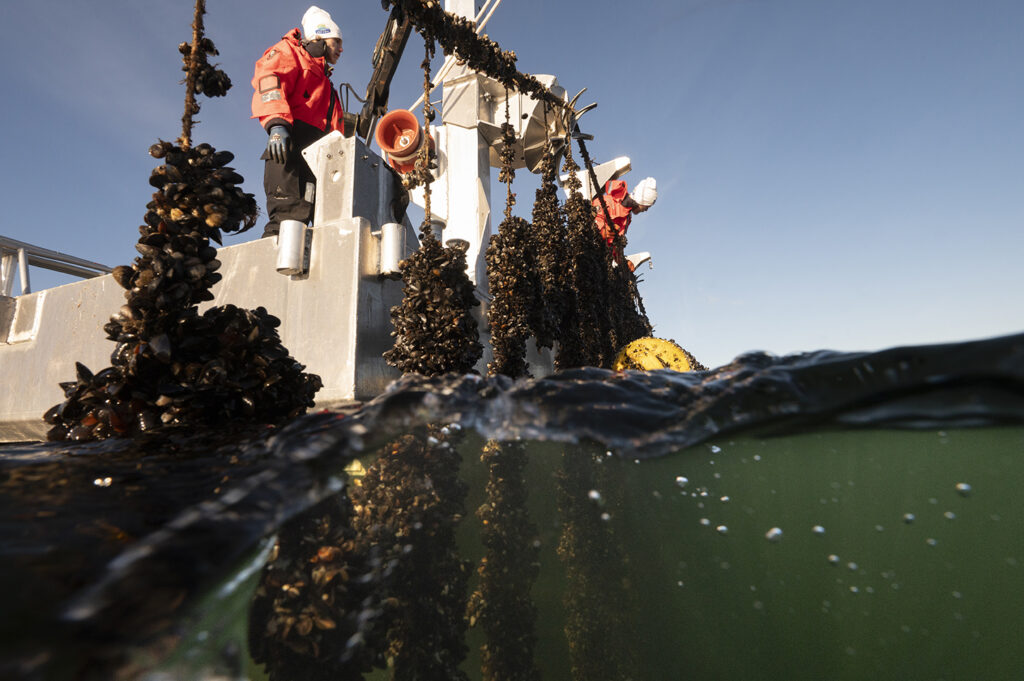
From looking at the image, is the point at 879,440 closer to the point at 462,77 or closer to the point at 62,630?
the point at 62,630

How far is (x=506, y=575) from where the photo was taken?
7.17m

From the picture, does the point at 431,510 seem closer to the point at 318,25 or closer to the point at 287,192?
the point at 287,192

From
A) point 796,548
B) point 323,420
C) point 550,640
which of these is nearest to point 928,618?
point 796,548

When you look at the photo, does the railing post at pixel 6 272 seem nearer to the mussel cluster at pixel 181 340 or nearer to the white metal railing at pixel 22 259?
the white metal railing at pixel 22 259

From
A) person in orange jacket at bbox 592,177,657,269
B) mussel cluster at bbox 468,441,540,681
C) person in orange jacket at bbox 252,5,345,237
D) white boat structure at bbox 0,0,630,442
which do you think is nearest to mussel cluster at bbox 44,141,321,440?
white boat structure at bbox 0,0,630,442

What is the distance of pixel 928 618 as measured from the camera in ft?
91.4

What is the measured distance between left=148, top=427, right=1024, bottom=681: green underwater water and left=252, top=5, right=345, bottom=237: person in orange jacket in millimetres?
3263

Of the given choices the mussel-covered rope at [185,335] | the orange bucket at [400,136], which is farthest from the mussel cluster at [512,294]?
the orange bucket at [400,136]

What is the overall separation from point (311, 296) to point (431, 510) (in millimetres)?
3131

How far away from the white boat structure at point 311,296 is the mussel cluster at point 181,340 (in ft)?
2.17

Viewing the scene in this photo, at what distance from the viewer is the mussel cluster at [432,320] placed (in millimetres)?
3566

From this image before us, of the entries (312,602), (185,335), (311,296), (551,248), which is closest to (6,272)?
(311,296)

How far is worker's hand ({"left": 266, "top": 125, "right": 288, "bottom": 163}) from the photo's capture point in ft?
15.4

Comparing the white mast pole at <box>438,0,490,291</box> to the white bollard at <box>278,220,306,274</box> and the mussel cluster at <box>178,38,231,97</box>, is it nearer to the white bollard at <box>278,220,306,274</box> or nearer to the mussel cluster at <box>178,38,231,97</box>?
A: the white bollard at <box>278,220,306,274</box>
